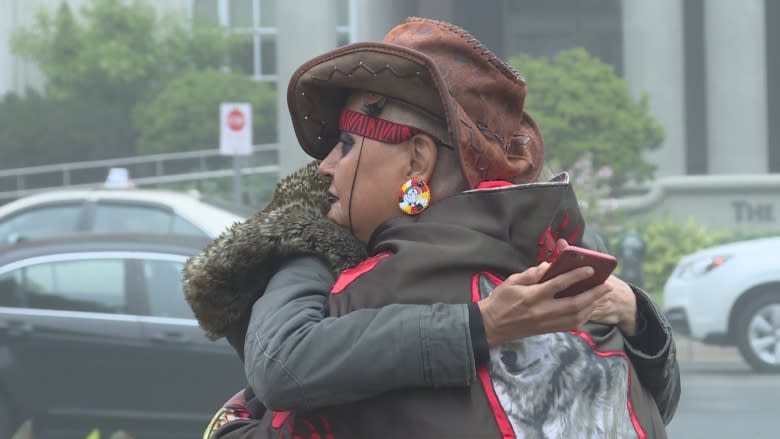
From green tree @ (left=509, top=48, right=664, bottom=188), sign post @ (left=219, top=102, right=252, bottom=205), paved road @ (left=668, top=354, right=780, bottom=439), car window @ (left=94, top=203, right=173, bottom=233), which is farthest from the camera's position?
green tree @ (left=509, top=48, right=664, bottom=188)

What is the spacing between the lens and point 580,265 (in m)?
1.62

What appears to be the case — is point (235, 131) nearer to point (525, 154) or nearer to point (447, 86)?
point (525, 154)

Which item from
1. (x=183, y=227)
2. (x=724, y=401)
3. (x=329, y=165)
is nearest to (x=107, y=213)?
(x=183, y=227)

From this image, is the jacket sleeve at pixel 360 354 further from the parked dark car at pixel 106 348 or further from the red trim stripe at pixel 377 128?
the parked dark car at pixel 106 348

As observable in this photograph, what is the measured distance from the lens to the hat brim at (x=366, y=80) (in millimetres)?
1780

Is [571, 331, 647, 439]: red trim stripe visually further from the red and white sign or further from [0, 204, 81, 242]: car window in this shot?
the red and white sign

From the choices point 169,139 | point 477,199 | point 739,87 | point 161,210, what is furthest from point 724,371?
point 169,139

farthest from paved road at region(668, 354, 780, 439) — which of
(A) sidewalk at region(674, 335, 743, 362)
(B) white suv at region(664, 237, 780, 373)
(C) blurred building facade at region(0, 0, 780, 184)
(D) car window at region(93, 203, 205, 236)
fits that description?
(D) car window at region(93, 203, 205, 236)

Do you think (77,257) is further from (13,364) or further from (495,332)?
(495,332)

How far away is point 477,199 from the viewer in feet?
5.86

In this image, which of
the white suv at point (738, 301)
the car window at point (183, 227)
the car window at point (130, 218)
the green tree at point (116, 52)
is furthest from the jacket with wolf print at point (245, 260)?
the green tree at point (116, 52)

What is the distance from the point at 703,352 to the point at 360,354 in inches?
456

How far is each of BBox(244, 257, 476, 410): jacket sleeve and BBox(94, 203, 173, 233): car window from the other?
28.8ft

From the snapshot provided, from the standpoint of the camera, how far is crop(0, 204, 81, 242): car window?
35.8 feet
